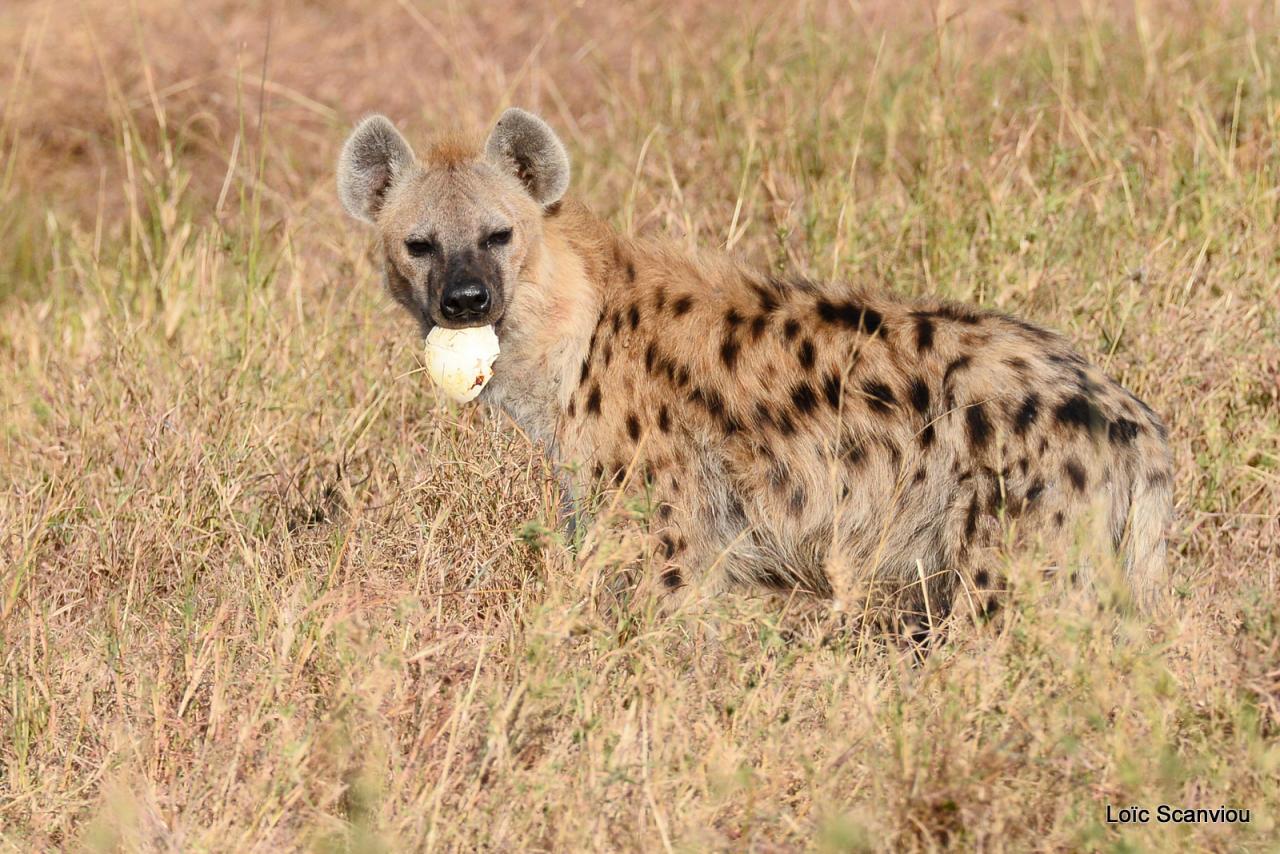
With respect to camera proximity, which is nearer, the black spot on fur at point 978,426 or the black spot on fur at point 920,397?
the black spot on fur at point 978,426

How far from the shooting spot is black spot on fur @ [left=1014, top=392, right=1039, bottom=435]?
11.2 ft

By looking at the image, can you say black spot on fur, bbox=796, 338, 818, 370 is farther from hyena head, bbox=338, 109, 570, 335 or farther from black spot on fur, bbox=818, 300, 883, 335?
hyena head, bbox=338, 109, 570, 335

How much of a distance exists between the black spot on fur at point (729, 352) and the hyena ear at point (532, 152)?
0.66m

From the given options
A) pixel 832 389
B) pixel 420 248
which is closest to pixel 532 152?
pixel 420 248

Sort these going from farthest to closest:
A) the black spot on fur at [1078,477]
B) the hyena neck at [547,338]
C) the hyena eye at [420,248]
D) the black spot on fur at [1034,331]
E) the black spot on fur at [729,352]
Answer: the hyena eye at [420,248] < the hyena neck at [547,338] < the black spot on fur at [729,352] < the black spot on fur at [1034,331] < the black spot on fur at [1078,477]

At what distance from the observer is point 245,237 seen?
5.63 meters

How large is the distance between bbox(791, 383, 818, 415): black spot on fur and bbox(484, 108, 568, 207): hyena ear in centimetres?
87

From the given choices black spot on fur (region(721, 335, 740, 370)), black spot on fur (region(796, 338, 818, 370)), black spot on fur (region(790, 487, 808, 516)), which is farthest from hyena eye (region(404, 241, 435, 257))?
black spot on fur (region(790, 487, 808, 516))

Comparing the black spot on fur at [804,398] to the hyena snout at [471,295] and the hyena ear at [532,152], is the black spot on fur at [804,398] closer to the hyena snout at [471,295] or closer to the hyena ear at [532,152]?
the hyena snout at [471,295]

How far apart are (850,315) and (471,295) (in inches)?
35.7

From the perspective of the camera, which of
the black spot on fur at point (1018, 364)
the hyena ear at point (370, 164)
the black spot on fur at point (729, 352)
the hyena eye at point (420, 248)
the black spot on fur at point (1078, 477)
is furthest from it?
the hyena ear at point (370, 164)

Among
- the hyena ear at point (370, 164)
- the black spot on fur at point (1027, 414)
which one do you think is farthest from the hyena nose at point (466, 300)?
the black spot on fur at point (1027, 414)

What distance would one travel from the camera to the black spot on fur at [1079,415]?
3.40 meters

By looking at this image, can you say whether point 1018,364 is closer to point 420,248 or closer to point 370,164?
point 420,248
